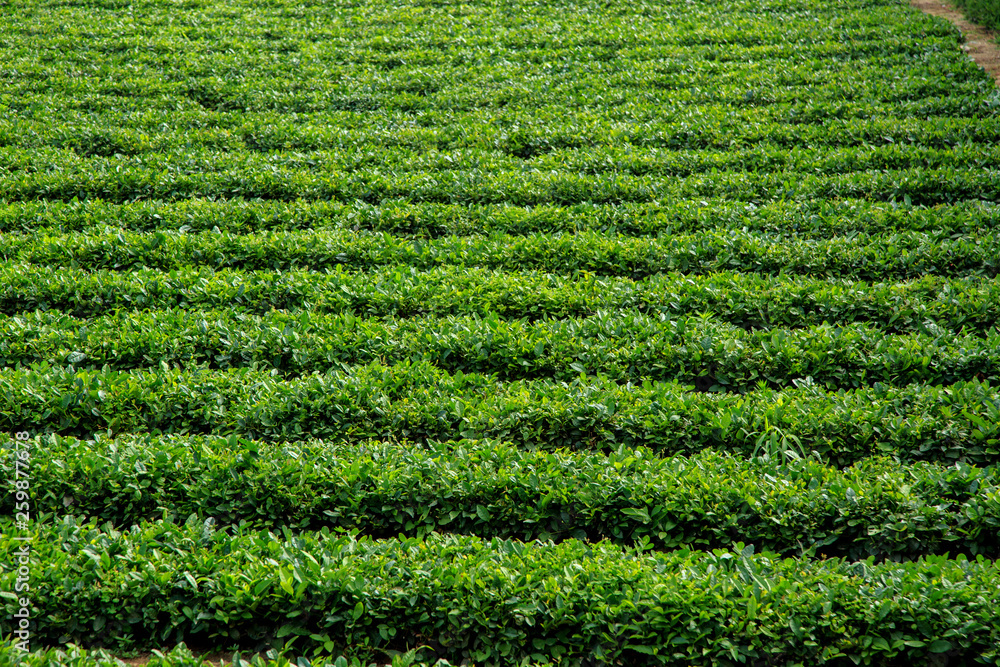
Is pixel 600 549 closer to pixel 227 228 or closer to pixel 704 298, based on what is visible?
pixel 704 298

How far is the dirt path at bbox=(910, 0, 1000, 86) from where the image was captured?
34.3 feet

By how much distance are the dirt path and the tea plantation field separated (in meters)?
0.47

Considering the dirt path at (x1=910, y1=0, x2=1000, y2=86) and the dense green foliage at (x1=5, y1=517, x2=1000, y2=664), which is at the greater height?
the dirt path at (x1=910, y1=0, x2=1000, y2=86)

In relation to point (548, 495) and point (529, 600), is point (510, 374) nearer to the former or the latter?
point (548, 495)

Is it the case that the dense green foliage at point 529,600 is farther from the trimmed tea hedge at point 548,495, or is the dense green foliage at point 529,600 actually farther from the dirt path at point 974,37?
the dirt path at point 974,37

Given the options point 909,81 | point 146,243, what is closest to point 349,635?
point 146,243

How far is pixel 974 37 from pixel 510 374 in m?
11.0

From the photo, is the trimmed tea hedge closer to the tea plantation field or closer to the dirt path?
the tea plantation field

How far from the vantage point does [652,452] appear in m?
4.54

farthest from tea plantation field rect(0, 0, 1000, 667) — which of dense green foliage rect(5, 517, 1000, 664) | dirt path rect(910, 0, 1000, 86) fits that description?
dirt path rect(910, 0, 1000, 86)

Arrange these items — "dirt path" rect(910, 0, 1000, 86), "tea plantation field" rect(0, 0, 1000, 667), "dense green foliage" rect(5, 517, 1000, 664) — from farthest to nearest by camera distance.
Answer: "dirt path" rect(910, 0, 1000, 86) < "tea plantation field" rect(0, 0, 1000, 667) < "dense green foliage" rect(5, 517, 1000, 664)

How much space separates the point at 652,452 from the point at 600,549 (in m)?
0.91

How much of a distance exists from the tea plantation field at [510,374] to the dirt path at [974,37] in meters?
0.47

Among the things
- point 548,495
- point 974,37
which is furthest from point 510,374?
point 974,37
